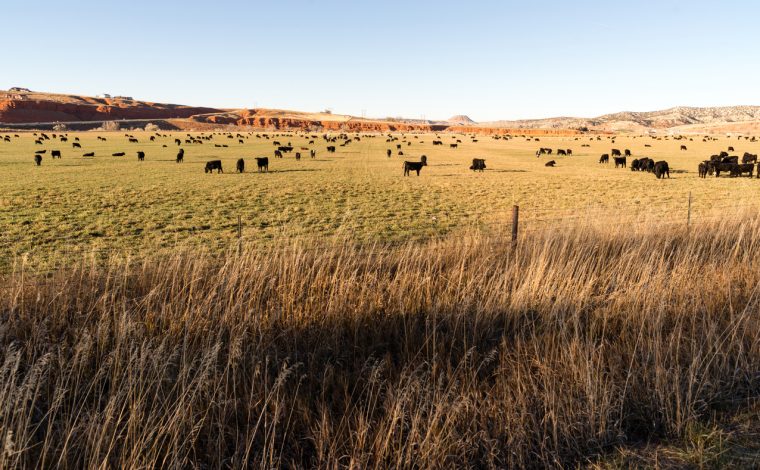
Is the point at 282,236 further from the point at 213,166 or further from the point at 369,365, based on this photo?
the point at 213,166

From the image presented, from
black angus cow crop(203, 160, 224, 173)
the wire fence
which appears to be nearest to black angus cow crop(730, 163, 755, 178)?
the wire fence

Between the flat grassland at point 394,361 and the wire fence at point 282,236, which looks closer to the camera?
the flat grassland at point 394,361

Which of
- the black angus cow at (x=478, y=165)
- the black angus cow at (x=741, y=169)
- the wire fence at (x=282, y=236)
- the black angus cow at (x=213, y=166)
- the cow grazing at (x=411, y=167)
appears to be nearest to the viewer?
the wire fence at (x=282, y=236)

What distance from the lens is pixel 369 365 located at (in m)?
4.09

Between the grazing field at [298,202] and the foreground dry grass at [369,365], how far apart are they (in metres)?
2.98

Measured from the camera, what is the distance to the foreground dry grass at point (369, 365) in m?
3.02

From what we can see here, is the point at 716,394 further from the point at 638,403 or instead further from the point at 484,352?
the point at 484,352

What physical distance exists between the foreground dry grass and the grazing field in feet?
9.77

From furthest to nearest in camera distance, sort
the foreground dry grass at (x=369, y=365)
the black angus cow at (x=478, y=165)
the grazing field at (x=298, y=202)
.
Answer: the black angus cow at (x=478, y=165) < the grazing field at (x=298, y=202) < the foreground dry grass at (x=369, y=365)

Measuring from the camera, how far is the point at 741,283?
584 centimetres

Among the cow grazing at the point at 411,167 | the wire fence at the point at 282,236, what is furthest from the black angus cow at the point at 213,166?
the wire fence at the point at 282,236

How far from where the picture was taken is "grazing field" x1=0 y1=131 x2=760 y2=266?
13727 millimetres

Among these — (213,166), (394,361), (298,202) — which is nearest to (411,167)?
(213,166)

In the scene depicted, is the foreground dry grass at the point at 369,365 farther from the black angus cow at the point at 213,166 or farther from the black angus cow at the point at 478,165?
the black angus cow at the point at 478,165
